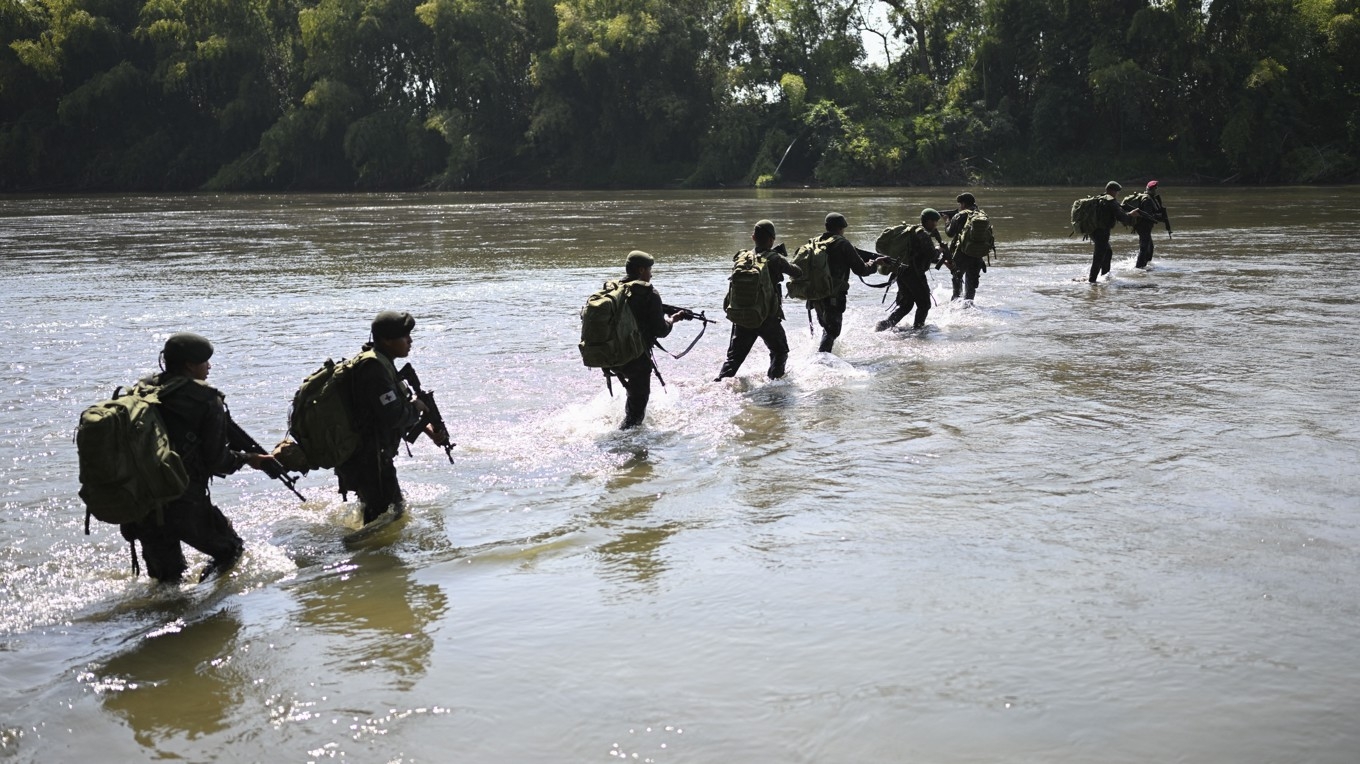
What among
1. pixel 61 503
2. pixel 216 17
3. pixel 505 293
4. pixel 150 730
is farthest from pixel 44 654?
pixel 216 17

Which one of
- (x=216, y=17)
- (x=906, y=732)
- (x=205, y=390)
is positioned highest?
(x=216, y=17)

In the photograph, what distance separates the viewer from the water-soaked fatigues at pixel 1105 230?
1816 centimetres

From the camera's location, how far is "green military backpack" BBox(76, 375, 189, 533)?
5.66 meters

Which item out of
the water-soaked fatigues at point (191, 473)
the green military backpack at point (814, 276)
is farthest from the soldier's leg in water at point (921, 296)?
the water-soaked fatigues at point (191, 473)

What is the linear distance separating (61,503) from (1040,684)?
21.4 ft

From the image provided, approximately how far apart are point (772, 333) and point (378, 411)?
5.48m

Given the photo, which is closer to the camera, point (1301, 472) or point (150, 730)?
point (150, 730)

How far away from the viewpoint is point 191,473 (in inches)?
246

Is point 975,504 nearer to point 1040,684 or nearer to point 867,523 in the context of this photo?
point 867,523

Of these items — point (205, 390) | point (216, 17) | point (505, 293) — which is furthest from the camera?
point (216, 17)

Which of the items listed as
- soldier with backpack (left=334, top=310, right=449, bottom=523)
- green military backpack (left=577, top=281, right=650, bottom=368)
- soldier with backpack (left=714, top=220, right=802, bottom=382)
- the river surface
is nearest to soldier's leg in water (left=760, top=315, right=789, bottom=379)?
soldier with backpack (left=714, top=220, right=802, bottom=382)

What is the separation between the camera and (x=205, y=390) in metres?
6.26

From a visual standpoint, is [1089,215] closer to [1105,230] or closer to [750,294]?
[1105,230]

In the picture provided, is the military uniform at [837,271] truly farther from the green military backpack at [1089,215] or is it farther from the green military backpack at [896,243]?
the green military backpack at [1089,215]
